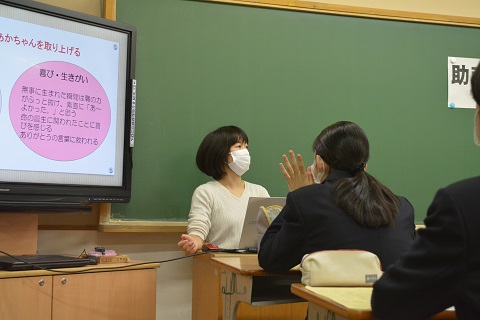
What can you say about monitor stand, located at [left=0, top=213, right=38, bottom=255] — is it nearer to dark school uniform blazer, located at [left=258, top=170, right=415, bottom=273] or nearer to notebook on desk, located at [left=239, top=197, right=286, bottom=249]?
notebook on desk, located at [left=239, top=197, right=286, bottom=249]

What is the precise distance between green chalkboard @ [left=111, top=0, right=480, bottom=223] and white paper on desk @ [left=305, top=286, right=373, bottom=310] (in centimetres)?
198

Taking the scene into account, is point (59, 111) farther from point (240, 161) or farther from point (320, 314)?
point (320, 314)

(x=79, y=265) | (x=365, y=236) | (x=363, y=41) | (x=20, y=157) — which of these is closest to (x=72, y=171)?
(x=20, y=157)

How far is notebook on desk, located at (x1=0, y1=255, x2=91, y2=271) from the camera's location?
246 centimetres

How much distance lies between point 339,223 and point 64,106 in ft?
5.31

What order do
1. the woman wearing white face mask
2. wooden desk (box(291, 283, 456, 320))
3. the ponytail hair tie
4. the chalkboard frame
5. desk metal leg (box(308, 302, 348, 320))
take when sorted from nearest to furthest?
wooden desk (box(291, 283, 456, 320)) → desk metal leg (box(308, 302, 348, 320)) → the ponytail hair tie → the woman wearing white face mask → the chalkboard frame

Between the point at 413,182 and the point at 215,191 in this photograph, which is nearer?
the point at 215,191

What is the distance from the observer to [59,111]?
2.87 meters

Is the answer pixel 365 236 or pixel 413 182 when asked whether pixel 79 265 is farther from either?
pixel 413 182

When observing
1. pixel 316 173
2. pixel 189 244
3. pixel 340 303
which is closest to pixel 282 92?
pixel 189 244

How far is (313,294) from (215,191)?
195cm

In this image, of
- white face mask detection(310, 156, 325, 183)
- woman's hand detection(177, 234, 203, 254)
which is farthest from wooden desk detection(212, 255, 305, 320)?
woman's hand detection(177, 234, 203, 254)

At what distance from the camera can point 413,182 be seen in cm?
393

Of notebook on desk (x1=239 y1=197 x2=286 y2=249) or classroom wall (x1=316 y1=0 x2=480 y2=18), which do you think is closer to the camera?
notebook on desk (x1=239 y1=197 x2=286 y2=249)
